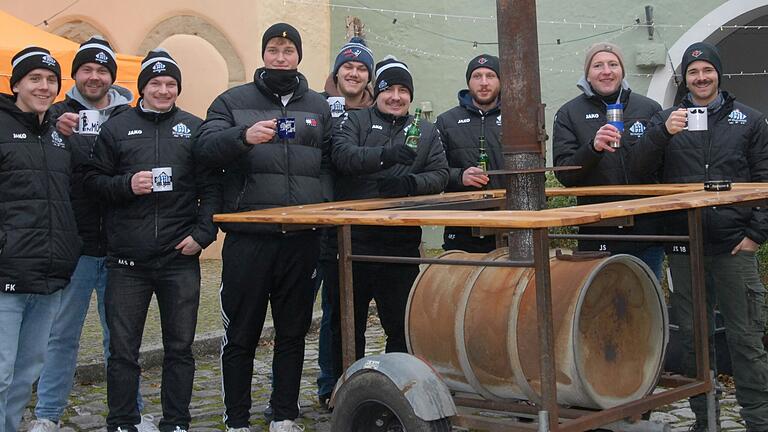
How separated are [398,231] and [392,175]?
348 mm

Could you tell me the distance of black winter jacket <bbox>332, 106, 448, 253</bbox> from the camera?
5.46 m

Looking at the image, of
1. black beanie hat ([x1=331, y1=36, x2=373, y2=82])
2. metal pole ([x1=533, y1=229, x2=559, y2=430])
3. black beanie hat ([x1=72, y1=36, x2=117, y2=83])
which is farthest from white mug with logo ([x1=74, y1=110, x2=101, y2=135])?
metal pole ([x1=533, y1=229, x2=559, y2=430])

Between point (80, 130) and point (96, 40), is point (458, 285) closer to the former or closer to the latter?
point (80, 130)

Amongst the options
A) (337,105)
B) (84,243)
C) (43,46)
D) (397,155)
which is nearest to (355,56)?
(337,105)

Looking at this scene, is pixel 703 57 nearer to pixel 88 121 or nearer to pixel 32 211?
pixel 88 121

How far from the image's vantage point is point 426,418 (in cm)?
400

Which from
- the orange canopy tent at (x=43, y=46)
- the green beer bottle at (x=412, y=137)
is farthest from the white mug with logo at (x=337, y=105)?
the orange canopy tent at (x=43, y=46)

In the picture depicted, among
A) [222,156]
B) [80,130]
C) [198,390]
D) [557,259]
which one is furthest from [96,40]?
[557,259]

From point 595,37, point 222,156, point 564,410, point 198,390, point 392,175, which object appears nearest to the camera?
point 564,410

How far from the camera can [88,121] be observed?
5266 millimetres

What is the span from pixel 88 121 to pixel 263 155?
38.2 inches

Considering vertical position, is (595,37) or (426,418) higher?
(595,37)

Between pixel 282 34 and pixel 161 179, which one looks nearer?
pixel 161 179

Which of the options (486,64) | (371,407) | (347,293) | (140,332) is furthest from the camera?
(486,64)
